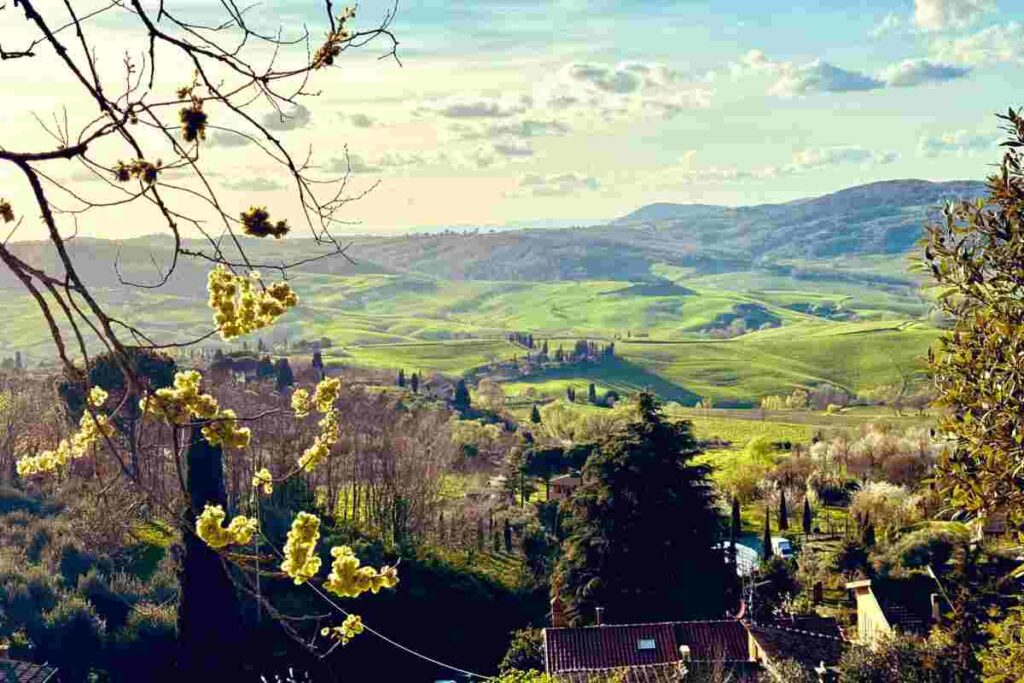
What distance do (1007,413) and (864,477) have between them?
5105cm

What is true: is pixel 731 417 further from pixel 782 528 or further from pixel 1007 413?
pixel 1007 413

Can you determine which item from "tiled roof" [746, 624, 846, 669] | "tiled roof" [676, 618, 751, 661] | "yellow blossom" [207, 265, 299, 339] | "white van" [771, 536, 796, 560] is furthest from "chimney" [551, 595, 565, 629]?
"yellow blossom" [207, 265, 299, 339]

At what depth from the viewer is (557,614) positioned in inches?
1182

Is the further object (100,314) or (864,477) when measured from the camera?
(864,477)

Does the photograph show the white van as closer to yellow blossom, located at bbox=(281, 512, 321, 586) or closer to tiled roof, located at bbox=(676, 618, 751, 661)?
tiled roof, located at bbox=(676, 618, 751, 661)

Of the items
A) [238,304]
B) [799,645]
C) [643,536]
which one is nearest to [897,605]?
[799,645]

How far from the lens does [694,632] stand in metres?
25.3

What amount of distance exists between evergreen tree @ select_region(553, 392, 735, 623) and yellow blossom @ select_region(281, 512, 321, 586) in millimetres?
24516

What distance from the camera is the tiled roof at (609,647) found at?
78.1 ft

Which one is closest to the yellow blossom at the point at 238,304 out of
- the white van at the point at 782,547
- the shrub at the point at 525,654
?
the shrub at the point at 525,654

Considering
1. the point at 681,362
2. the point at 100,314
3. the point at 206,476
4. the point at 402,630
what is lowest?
the point at 681,362

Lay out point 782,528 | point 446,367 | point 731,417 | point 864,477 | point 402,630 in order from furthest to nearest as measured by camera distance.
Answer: point 446,367 → point 731,417 → point 864,477 → point 782,528 → point 402,630

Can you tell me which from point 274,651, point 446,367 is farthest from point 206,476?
point 446,367

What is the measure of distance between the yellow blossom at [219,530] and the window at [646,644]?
20918 millimetres
